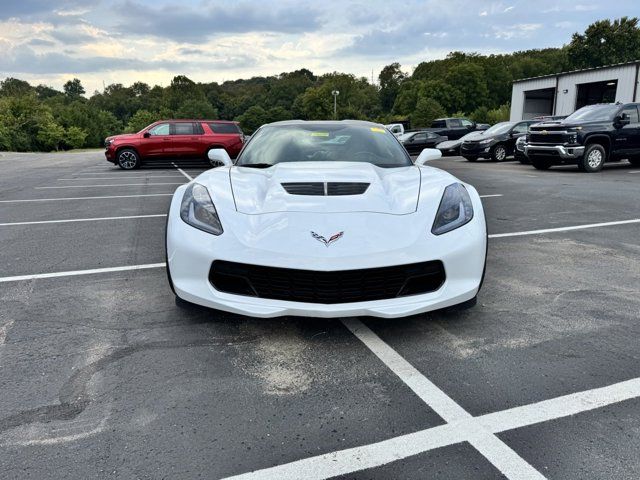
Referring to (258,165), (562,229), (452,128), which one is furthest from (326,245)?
(452,128)

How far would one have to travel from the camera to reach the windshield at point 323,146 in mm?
4246

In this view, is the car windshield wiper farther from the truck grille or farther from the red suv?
the red suv

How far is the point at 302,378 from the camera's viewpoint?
2562 mm

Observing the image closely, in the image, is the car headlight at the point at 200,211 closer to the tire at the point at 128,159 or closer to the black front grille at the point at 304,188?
the black front grille at the point at 304,188

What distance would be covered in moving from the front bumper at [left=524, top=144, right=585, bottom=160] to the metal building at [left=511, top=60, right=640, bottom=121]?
53.7ft

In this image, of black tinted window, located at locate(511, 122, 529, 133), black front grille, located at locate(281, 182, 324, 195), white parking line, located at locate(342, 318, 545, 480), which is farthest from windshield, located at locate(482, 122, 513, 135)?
white parking line, located at locate(342, 318, 545, 480)

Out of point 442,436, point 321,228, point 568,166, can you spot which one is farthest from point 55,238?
point 568,166

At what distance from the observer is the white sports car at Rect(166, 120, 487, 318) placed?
2.73 m

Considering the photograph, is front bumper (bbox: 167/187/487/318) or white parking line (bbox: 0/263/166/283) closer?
front bumper (bbox: 167/187/487/318)

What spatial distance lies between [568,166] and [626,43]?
68520mm

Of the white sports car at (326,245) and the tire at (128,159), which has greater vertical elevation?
the white sports car at (326,245)

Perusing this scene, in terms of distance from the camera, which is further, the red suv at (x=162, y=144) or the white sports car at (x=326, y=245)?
the red suv at (x=162, y=144)

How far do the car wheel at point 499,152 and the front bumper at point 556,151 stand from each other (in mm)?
3919

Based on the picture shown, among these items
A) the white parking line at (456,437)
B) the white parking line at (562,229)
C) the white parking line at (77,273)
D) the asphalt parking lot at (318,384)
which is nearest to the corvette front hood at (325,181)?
the asphalt parking lot at (318,384)
